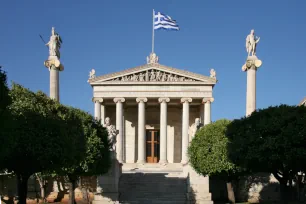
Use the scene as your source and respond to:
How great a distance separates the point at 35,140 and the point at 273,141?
39.3 ft

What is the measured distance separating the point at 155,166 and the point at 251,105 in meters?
12.6

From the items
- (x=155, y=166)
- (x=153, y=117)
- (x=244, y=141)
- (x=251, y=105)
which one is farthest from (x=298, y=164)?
(x=153, y=117)

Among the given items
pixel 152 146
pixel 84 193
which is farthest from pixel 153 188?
pixel 152 146

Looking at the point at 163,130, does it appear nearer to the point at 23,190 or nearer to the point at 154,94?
the point at 154,94

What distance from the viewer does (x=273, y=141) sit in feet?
71.6

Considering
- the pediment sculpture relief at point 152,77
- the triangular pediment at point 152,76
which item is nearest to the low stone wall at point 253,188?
the triangular pediment at point 152,76

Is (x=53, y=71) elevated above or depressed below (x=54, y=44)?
below

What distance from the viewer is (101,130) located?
93.8 ft

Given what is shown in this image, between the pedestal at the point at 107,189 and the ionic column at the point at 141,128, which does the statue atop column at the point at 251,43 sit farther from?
the pedestal at the point at 107,189

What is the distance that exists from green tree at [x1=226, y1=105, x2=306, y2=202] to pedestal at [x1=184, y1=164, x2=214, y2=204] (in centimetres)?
747

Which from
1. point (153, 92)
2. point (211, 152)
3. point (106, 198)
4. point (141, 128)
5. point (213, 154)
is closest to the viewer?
point (213, 154)

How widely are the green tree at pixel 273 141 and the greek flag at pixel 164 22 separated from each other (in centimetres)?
2329

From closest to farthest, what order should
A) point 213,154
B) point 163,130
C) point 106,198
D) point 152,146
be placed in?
point 213,154
point 106,198
point 163,130
point 152,146

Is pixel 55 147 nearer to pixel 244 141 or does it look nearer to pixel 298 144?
pixel 244 141
